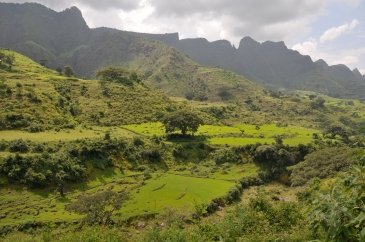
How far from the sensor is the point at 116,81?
487 feet

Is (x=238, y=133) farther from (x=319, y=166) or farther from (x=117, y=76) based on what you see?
(x=117, y=76)

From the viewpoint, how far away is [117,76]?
6048 inches

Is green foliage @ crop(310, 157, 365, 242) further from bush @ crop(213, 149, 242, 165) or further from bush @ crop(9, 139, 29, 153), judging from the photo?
bush @ crop(213, 149, 242, 165)

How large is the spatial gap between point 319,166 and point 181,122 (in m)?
34.4

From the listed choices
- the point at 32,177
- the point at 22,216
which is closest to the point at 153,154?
the point at 32,177

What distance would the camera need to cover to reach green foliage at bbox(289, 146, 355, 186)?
265 feet

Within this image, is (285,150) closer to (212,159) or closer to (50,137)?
(212,159)

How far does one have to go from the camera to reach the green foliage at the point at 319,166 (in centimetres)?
8077

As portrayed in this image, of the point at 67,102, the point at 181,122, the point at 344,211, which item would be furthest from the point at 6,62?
the point at 344,211

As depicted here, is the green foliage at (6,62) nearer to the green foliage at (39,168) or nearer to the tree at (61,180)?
the green foliage at (39,168)

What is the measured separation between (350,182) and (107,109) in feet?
382

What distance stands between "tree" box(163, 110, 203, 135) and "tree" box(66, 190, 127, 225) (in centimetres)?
3926

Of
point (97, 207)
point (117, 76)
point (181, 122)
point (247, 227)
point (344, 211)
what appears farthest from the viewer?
point (117, 76)

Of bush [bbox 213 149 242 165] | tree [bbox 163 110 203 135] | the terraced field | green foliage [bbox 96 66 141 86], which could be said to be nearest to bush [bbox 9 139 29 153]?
the terraced field
